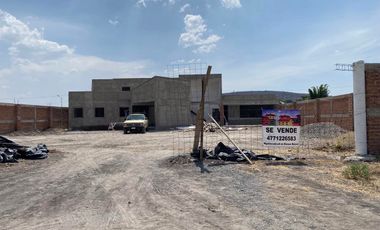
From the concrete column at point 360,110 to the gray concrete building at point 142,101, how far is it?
34.0 metres

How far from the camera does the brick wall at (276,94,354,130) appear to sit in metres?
29.6

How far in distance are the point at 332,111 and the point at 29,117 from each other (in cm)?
3273

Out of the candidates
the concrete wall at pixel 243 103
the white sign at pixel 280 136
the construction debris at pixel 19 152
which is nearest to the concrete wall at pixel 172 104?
the concrete wall at pixel 243 103

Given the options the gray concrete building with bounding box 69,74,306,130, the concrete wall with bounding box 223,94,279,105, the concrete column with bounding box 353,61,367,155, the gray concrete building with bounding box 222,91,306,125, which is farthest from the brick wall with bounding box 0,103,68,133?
the concrete column with bounding box 353,61,367,155

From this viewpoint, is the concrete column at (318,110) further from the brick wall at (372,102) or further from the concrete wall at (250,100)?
the concrete wall at (250,100)

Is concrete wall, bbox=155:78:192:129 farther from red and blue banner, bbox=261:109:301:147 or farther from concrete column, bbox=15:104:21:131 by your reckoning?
red and blue banner, bbox=261:109:301:147

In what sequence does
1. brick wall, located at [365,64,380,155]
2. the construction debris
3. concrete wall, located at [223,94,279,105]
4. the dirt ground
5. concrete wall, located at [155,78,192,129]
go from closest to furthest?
the dirt ground → brick wall, located at [365,64,380,155] → the construction debris → concrete wall, located at [155,78,192,129] → concrete wall, located at [223,94,279,105]

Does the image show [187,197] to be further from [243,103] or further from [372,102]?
[243,103]

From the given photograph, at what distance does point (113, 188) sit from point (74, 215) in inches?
106

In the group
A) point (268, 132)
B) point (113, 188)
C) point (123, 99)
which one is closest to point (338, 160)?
point (268, 132)

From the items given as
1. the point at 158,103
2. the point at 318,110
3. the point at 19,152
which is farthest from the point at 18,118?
the point at 318,110

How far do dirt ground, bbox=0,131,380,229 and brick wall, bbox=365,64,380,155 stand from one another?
2.71 meters

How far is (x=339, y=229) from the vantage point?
6.37 meters

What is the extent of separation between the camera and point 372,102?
51.6 ft
